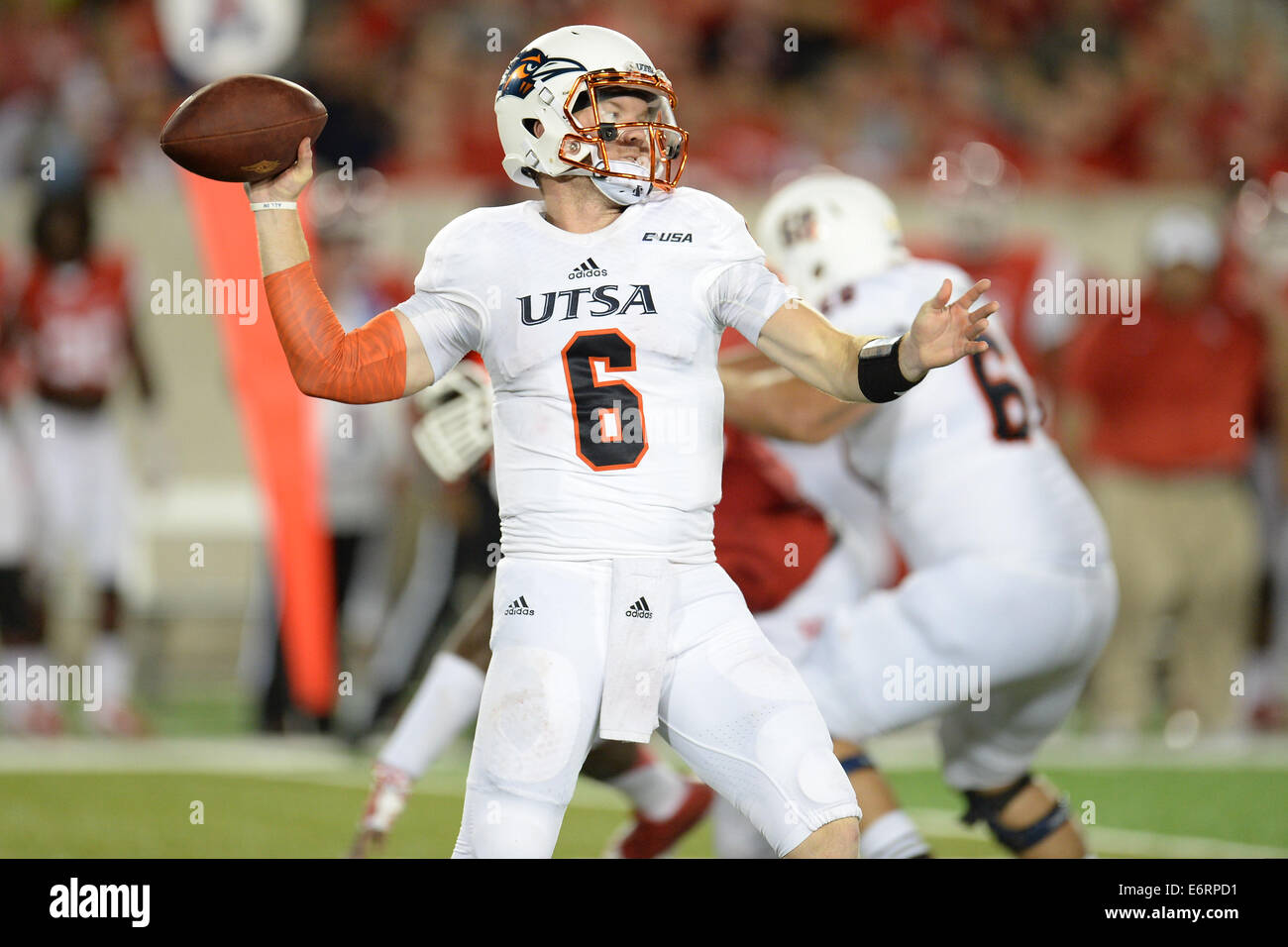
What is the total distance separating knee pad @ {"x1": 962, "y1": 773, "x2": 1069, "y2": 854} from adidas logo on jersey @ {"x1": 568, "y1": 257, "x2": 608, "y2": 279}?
1.83m

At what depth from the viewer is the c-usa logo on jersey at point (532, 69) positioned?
127 inches

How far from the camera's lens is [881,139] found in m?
10.6

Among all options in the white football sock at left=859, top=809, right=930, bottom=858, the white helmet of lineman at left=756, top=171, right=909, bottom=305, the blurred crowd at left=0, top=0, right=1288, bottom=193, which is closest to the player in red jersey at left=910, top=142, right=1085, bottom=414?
the blurred crowd at left=0, top=0, right=1288, bottom=193

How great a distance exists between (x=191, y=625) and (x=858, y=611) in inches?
247

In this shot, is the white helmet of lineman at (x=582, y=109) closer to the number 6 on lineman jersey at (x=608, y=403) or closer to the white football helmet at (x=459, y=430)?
the number 6 on lineman jersey at (x=608, y=403)

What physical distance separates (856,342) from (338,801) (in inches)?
134

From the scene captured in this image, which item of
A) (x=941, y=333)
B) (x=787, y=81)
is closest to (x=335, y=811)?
(x=941, y=333)

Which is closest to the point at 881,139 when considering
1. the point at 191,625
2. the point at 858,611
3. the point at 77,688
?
the point at 191,625

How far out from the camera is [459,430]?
416cm

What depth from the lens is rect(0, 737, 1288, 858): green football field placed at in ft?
16.6

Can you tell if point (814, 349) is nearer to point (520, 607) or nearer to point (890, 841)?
point (520, 607)

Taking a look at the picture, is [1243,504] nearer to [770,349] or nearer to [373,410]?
[373,410]

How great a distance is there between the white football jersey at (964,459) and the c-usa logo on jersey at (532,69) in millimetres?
1139

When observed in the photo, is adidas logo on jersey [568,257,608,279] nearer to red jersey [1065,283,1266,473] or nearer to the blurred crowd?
red jersey [1065,283,1266,473]
